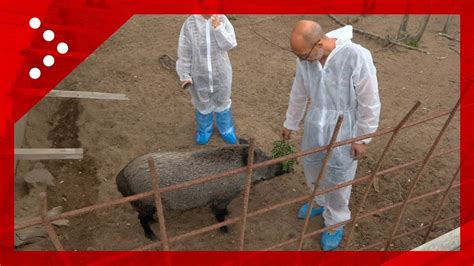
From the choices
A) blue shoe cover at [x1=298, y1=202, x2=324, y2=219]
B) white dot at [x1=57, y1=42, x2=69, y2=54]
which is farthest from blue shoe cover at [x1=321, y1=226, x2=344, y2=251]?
white dot at [x1=57, y1=42, x2=69, y2=54]

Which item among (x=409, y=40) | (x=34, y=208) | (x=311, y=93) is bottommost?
(x=34, y=208)

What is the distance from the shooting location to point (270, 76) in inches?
276

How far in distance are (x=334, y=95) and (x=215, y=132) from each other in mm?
2666

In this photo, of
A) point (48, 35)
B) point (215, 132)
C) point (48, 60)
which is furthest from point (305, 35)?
point (48, 35)

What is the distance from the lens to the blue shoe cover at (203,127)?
5.50 meters

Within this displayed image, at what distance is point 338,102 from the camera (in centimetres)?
352

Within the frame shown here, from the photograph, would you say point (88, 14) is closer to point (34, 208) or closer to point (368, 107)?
point (34, 208)

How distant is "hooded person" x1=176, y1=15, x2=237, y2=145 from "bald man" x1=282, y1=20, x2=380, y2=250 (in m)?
1.28

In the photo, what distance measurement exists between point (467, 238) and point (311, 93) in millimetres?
1642

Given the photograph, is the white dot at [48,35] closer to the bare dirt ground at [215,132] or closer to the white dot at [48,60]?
the white dot at [48,60]

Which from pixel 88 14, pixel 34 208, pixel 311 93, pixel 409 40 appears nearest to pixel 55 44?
pixel 88 14

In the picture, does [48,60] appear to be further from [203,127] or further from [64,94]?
[203,127]

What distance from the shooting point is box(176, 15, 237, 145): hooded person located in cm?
471

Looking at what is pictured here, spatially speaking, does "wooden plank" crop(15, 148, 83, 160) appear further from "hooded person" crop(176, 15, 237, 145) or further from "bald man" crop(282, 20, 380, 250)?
"bald man" crop(282, 20, 380, 250)
